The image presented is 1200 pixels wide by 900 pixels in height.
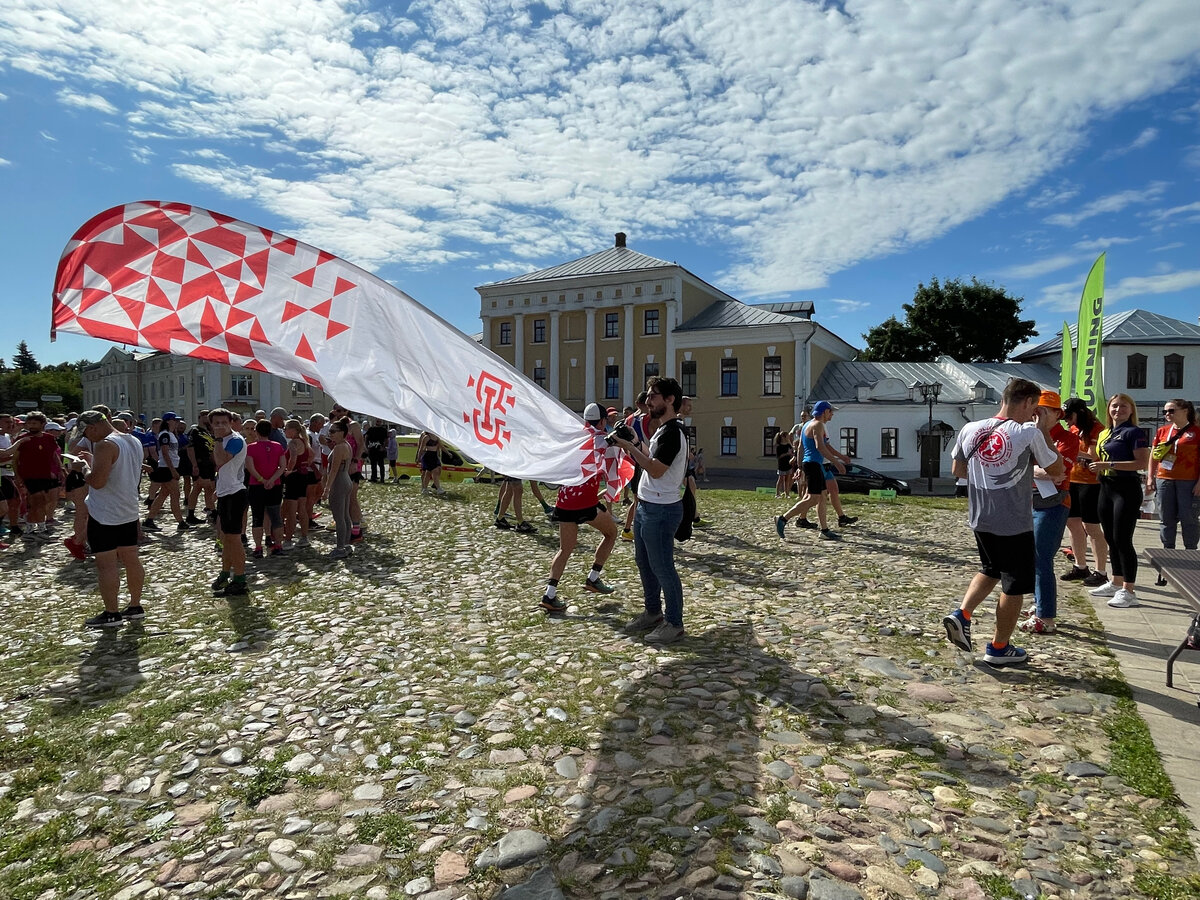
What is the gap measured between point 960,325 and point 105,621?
59.7m

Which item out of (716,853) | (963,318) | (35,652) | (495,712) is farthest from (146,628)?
(963,318)

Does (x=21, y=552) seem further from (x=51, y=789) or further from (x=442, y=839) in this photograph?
(x=442, y=839)

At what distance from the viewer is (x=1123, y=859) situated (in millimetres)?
3172

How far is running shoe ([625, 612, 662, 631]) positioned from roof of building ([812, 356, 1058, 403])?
128ft

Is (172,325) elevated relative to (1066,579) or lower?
elevated

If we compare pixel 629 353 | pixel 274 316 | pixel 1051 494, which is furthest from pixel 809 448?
pixel 629 353

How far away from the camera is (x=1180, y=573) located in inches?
211

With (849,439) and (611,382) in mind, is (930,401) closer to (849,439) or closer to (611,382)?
(849,439)

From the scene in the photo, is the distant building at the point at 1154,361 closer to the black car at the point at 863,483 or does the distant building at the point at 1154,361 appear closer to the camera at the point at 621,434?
the black car at the point at 863,483

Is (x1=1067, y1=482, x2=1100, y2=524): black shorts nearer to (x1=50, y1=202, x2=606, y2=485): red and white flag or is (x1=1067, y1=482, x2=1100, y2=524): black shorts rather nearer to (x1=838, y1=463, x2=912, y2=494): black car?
(x1=50, y1=202, x2=606, y2=485): red and white flag

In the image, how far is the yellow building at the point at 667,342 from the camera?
46.0 meters

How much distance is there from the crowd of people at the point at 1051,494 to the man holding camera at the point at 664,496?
2.30 meters

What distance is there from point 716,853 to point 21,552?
1316 cm

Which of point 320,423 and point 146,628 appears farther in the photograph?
point 320,423
